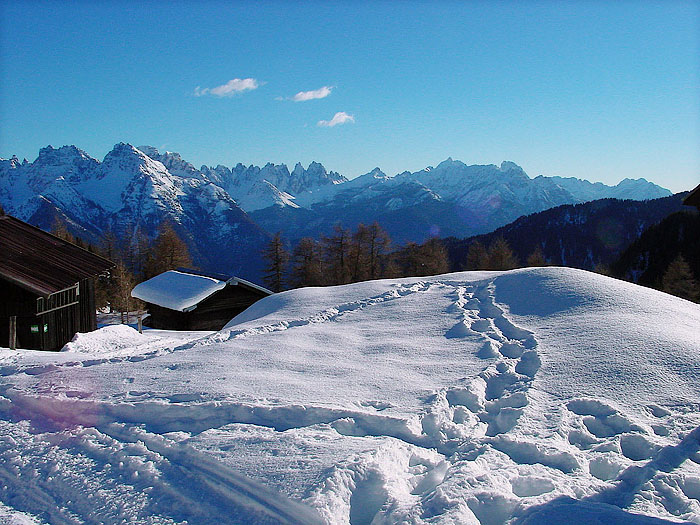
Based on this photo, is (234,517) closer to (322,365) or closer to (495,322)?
(322,365)

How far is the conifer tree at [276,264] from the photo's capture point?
146 ft

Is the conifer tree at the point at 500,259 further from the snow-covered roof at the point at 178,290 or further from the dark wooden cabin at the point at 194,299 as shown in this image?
the snow-covered roof at the point at 178,290

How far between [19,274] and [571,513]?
1993cm

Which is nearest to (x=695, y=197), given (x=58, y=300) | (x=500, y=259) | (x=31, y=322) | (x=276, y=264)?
(x=31, y=322)

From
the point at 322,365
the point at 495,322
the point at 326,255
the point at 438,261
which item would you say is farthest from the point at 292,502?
the point at 326,255

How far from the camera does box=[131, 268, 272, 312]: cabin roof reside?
28.6m

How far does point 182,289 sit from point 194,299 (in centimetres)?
270

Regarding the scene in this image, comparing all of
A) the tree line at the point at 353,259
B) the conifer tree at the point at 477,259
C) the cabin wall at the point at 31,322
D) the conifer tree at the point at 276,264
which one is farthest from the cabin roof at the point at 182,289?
the conifer tree at the point at 477,259

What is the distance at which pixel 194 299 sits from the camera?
2847 centimetres

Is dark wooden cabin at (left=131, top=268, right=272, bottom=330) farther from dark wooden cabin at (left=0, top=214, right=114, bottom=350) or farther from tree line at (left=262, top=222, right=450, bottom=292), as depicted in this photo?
tree line at (left=262, top=222, right=450, bottom=292)

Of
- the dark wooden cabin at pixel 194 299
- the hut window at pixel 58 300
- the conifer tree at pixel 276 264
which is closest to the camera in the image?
the hut window at pixel 58 300

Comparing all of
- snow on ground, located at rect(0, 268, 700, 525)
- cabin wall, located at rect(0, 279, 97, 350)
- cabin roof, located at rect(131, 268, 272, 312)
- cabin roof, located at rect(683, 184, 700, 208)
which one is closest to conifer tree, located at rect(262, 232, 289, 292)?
cabin roof, located at rect(131, 268, 272, 312)

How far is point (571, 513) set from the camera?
408 cm

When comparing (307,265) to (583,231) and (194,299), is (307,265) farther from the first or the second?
(583,231)
